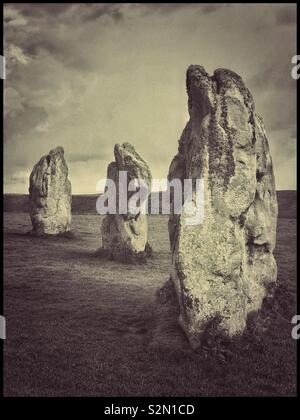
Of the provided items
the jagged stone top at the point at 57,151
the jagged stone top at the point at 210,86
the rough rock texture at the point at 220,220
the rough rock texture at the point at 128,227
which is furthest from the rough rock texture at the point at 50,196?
the jagged stone top at the point at 210,86

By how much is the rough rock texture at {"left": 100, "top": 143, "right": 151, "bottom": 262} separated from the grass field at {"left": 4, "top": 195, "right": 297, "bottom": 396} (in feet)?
20.2

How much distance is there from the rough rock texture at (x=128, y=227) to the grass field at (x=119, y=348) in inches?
243

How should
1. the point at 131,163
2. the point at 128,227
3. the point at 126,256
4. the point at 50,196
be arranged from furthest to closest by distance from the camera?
the point at 50,196 < the point at 131,163 < the point at 128,227 < the point at 126,256

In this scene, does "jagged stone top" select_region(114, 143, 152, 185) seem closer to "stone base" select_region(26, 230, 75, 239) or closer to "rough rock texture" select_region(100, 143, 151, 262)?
"rough rock texture" select_region(100, 143, 151, 262)

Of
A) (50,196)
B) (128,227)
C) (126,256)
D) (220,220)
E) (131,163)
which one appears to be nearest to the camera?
(220,220)

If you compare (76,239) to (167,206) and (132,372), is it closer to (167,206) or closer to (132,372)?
(167,206)

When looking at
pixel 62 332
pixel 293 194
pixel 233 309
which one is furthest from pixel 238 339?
pixel 293 194

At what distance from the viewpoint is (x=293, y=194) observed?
259 feet

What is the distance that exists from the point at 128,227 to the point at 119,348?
1654 cm

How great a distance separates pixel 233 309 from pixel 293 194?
7170 cm

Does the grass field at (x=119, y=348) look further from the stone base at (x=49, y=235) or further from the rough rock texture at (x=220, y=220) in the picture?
the stone base at (x=49, y=235)

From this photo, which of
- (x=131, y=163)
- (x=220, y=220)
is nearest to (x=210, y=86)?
(x=220, y=220)

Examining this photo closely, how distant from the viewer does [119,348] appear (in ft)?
41.3

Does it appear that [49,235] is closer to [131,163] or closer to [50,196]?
[50,196]
